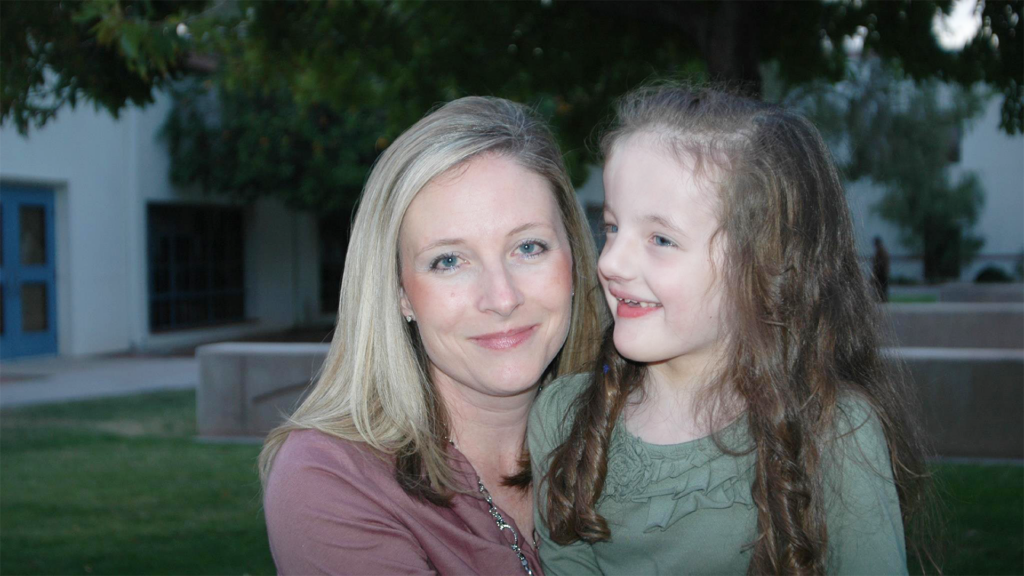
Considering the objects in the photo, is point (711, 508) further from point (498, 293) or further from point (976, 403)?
point (976, 403)

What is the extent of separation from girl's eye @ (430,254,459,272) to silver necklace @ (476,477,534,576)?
0.55m

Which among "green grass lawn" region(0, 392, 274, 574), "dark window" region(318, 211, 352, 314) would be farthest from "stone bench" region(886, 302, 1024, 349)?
"dark window" region(318, 211, 352, 314)

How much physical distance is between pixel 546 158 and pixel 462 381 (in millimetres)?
635

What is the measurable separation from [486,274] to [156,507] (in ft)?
15.2

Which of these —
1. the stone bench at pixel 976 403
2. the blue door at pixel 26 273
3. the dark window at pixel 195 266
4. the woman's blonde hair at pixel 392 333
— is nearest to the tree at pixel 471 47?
the stone bench at pixel 976 403

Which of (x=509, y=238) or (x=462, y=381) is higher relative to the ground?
(x=509, y=238)

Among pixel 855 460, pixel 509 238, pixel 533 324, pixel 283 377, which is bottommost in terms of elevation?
pixel 283 377

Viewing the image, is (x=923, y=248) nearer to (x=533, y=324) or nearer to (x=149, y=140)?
(x=149, y=140)

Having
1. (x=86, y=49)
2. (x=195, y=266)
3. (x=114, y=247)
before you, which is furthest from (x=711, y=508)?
(x=195, y=266)

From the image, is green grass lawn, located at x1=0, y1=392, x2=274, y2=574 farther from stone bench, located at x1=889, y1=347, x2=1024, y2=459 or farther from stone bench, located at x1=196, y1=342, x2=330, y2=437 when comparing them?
stone bench, located at x1=889, y1=347, x2=1024, y2=459

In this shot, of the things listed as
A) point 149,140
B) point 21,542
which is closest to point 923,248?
point 149,140

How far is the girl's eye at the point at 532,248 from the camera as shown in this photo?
7.84ft

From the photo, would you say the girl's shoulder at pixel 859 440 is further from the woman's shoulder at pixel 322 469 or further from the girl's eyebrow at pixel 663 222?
the woman's shoulder at pixel 322 469

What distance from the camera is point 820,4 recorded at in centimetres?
657
